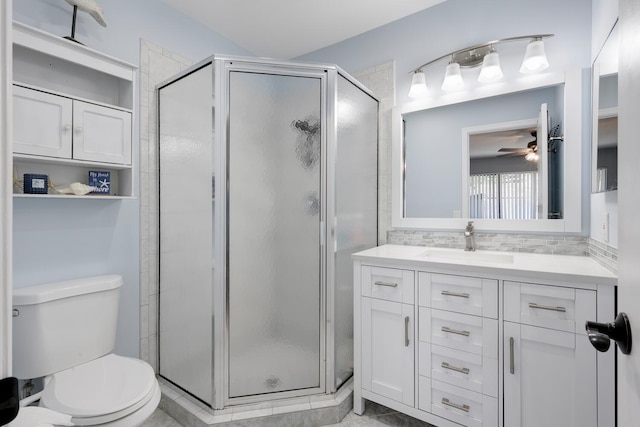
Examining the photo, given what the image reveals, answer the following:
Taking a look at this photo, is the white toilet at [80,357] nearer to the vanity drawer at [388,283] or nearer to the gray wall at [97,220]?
the gray wall at [97,220]

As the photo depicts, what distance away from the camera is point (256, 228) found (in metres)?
1.77

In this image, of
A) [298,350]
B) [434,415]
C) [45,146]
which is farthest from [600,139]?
[45,146]

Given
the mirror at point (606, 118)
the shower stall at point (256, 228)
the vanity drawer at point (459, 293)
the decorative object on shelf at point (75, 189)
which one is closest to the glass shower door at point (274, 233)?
the shower stall at point (256, 228)

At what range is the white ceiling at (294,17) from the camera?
2.12m

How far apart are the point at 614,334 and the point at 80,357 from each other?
2046 millimetres

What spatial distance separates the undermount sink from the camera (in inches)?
72.1

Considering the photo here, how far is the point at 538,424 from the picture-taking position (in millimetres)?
1317

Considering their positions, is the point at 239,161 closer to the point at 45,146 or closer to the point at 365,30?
the point at 45,146

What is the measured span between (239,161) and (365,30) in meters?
1.54

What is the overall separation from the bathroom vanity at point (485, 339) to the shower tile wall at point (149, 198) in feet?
4.33

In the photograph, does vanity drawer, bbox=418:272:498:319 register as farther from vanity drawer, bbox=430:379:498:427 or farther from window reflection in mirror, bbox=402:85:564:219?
window reflection in mirror, bbox=402:85:564:219

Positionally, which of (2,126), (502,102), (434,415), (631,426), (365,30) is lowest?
(434,415)

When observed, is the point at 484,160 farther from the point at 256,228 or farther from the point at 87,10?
the point at 87,10

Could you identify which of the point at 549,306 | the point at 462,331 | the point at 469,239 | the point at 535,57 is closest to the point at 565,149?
the point at 535,57
